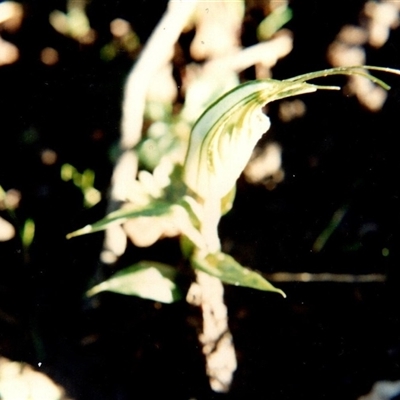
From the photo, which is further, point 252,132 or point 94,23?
point 94,23

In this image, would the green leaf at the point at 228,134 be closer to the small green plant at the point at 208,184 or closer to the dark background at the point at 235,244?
the small green plant at the point at 208,184

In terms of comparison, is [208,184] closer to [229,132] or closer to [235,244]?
[229,132]

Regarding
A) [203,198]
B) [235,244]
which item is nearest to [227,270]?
[203,198]

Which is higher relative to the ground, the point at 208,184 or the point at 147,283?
the point at 208,184

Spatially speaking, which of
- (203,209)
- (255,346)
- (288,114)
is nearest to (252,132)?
(203,209)

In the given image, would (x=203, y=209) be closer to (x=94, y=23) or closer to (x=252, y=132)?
(x=252, y=132)

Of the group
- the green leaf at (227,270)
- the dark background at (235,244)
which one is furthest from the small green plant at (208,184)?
the dark background at (235,244)
